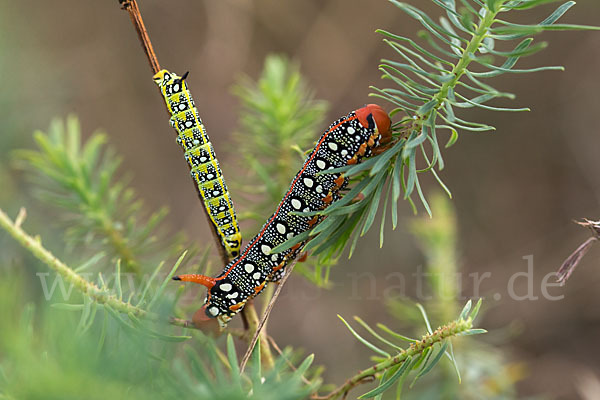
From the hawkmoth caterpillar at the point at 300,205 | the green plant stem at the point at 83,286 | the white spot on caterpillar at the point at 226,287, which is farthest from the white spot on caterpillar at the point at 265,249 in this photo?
the green plant stem at the point at 83,286

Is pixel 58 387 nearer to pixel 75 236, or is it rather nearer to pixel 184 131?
pixel 184 131

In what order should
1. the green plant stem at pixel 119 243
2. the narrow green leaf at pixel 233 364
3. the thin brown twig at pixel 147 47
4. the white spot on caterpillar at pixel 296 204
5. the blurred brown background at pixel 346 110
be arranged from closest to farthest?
1. the narrow green leaf at pixel 233 364
2. the thin brown twig at pixel 147 47
3. the white spot on caterpillar at pixel 296 204
4. the green plant stem at pixel 119 243
5. the blurred brown background at pixel 346 110

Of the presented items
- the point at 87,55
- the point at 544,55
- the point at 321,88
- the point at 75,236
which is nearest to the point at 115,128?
the point at 87,55

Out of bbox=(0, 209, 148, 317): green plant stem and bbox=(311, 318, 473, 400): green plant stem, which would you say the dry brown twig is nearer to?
bbox=(311, 318, 473, 400): green plant stem

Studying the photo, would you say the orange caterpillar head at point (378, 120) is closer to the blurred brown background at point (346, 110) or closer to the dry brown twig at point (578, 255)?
the dry brown twig at point (578, 255)

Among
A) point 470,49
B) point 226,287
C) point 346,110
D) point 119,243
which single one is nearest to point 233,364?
point 226,287

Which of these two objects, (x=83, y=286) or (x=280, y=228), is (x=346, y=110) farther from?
(x=83, y=286)
